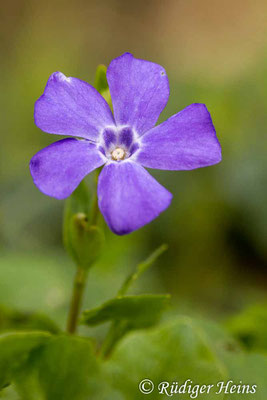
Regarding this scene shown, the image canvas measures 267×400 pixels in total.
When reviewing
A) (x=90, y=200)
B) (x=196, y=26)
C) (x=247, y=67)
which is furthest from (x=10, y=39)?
(x=90, y=200)

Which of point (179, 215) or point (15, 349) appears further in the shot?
point (179, 215)

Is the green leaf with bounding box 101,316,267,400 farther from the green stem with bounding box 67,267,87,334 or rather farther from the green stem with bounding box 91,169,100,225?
the green stem with bounding box 91,169,100,225

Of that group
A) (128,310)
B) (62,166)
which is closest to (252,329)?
(128,310)

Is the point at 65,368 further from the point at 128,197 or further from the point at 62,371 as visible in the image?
the point at 128,197

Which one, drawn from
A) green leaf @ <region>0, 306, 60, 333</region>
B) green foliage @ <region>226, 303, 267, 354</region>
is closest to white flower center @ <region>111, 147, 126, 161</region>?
green leaf @ <region>0, 306, 60, 333</region>

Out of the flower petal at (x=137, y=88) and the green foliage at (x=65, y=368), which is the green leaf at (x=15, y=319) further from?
the flower petal at (x=137, y=88)
